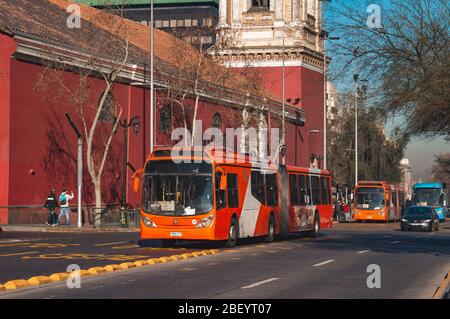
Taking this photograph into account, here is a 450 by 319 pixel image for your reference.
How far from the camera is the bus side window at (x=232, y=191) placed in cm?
3172

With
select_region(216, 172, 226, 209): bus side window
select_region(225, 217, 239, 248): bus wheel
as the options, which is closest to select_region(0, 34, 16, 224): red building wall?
select_region(225, 217, 239, 248): bus wheel

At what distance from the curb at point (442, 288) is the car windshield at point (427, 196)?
189 feet

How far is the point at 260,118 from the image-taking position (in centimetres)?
6775

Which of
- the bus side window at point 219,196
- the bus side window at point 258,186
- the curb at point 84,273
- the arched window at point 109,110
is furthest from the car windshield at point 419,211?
the curb at point 84,273

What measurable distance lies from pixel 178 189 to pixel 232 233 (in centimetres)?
277

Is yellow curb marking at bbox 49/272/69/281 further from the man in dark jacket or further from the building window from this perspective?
the building window

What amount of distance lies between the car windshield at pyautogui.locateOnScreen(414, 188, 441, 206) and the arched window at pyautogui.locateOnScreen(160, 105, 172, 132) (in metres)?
26.0

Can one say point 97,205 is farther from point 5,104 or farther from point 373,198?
point 373,198

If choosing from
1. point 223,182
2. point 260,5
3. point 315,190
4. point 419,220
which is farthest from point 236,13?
point 223,182

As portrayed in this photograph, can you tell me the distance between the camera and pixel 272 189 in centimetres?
3641

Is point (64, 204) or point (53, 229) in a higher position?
point (64, 204)
